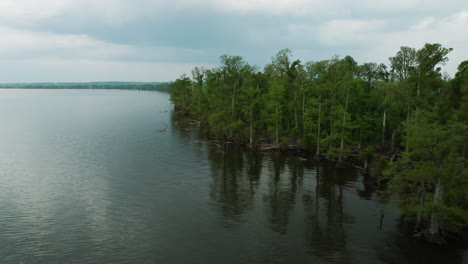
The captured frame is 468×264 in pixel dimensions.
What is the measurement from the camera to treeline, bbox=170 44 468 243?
91.9 ft

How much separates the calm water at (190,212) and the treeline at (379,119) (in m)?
4.41

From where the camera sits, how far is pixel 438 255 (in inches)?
1075

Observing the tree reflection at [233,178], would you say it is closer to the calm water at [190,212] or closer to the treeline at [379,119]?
the calm water at [190,212]

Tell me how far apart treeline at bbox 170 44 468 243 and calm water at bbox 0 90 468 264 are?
441cm

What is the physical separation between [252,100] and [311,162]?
20.5 meters

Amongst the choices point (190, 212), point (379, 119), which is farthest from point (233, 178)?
point (379, 119)

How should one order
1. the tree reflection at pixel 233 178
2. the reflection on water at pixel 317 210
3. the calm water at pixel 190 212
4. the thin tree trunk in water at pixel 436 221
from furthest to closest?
the tree reflection at pixel 233 178, the thin tree trunk in water at pixel 436 221, the reflection on water at pixel 317 210, the calm water at pixel 190 212

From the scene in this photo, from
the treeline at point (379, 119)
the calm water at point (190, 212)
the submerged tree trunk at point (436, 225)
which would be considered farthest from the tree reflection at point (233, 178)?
the submerged tree trunk at point (436, 225)

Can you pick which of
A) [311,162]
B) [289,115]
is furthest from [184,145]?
[311,162]

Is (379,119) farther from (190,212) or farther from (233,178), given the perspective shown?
(190,212)

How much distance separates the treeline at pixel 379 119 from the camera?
91.9 feet

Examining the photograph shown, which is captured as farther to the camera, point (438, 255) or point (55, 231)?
point (55, 231)

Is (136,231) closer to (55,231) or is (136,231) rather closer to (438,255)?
(55,231)

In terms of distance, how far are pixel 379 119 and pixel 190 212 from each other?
47.5 m
